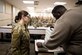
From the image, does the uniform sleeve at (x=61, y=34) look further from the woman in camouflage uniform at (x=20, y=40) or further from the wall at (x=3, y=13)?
the wall at (x=3, y=13)

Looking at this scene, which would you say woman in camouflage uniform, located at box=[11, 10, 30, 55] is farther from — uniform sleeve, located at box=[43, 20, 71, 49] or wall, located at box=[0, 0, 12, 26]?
wall, located at box=[0, 0, 12, 26]

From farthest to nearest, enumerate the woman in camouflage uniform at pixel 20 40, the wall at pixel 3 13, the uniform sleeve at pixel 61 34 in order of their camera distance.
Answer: the wall at pixel 3 13 → the woman in camouflage uniform at pixel 20 40 → the uniform sleeve at pixel 61 34

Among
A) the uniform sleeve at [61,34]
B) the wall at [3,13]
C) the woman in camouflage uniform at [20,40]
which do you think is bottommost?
the woman in camouflage uniform at [20,40]

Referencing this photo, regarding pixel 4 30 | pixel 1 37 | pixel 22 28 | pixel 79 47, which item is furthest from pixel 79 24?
pixel 1 37

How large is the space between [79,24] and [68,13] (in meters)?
0.13

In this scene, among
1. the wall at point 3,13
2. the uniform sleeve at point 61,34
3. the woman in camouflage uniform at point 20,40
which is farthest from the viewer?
the wall at point 3,13

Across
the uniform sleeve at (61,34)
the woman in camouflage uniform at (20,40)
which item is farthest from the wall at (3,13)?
the uniform sleeve at (61,34)

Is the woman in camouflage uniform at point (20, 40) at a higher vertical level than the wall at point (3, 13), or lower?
lower

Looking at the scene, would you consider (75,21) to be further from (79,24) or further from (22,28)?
(22,28)

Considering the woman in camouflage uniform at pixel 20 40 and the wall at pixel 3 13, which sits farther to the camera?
the wall at pixel 3 13

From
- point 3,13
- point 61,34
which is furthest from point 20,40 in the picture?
point 3,13

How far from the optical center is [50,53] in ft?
7.79

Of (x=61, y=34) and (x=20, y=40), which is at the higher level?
(x=61, y=34)

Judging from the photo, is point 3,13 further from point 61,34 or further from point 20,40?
point 61,34
